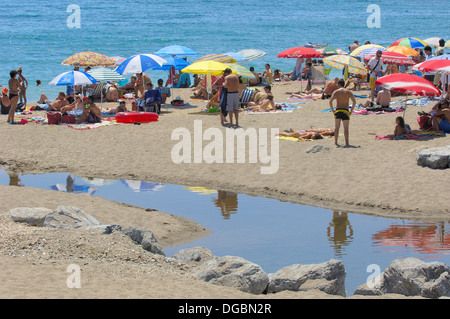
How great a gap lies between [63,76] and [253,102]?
17.8 ft

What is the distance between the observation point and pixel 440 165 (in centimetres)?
1116

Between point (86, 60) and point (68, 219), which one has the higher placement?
point (86, 60)

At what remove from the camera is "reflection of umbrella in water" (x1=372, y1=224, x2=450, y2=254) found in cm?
816

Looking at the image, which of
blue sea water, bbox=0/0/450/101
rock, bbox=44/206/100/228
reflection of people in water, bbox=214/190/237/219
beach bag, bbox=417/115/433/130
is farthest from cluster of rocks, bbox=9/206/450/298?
blue sea water, bbox=0/0/450/101

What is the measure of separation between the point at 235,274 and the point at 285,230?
2.45 metres

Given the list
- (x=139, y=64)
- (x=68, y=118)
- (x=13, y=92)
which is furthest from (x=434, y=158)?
(x=13, y=92)

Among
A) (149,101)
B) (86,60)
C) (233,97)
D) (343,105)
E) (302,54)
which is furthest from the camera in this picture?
(302,54)

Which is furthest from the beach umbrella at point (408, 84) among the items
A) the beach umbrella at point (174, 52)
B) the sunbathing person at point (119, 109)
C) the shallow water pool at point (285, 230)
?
the beach umbrella at point (174, 52)

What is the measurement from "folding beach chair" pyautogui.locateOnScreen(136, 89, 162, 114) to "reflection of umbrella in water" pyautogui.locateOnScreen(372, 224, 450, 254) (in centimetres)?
963

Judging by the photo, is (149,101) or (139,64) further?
(139,64)

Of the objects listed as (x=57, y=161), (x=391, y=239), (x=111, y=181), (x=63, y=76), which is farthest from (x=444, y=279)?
(x=63, y=76)

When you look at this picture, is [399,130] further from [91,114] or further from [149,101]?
[91,114]

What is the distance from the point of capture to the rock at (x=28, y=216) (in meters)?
8.45

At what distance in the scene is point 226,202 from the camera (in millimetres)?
10539
